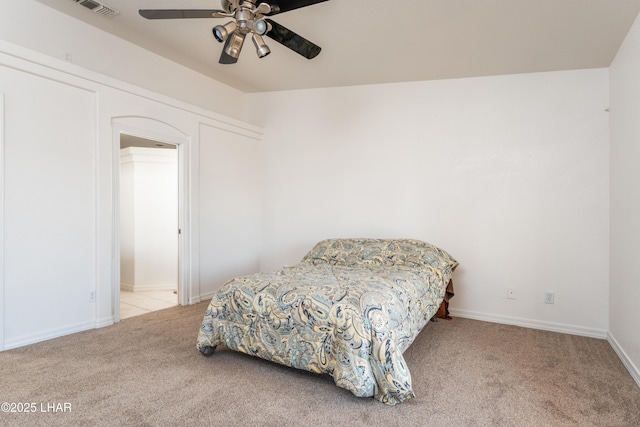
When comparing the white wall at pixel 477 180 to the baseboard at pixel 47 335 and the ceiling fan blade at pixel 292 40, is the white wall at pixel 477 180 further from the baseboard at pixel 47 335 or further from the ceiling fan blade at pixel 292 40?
the baseboard at pixel 47 335

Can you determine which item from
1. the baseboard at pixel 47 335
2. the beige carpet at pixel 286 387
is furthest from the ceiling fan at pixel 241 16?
the baseboard at pixel 47 335

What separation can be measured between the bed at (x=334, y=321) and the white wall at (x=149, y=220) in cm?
289

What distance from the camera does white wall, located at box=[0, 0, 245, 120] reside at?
2910 millimetres

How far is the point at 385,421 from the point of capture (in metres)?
1.86

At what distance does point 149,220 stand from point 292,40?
3.73 meters

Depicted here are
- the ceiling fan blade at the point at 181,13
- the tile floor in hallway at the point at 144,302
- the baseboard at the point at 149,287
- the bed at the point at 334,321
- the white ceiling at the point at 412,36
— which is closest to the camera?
the bed at the point at 334,321

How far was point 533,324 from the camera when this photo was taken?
11.7 ft

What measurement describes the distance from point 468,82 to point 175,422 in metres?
3.93

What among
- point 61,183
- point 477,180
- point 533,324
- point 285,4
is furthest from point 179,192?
point 533,324

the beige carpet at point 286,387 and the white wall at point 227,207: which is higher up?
the white wall at point 227,207

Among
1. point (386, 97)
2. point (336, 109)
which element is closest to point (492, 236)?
point (386, 97)

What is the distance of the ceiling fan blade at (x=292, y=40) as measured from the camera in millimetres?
2354

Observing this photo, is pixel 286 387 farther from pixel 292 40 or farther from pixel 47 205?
pixel 47 205

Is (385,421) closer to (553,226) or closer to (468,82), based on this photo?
(553,226)
